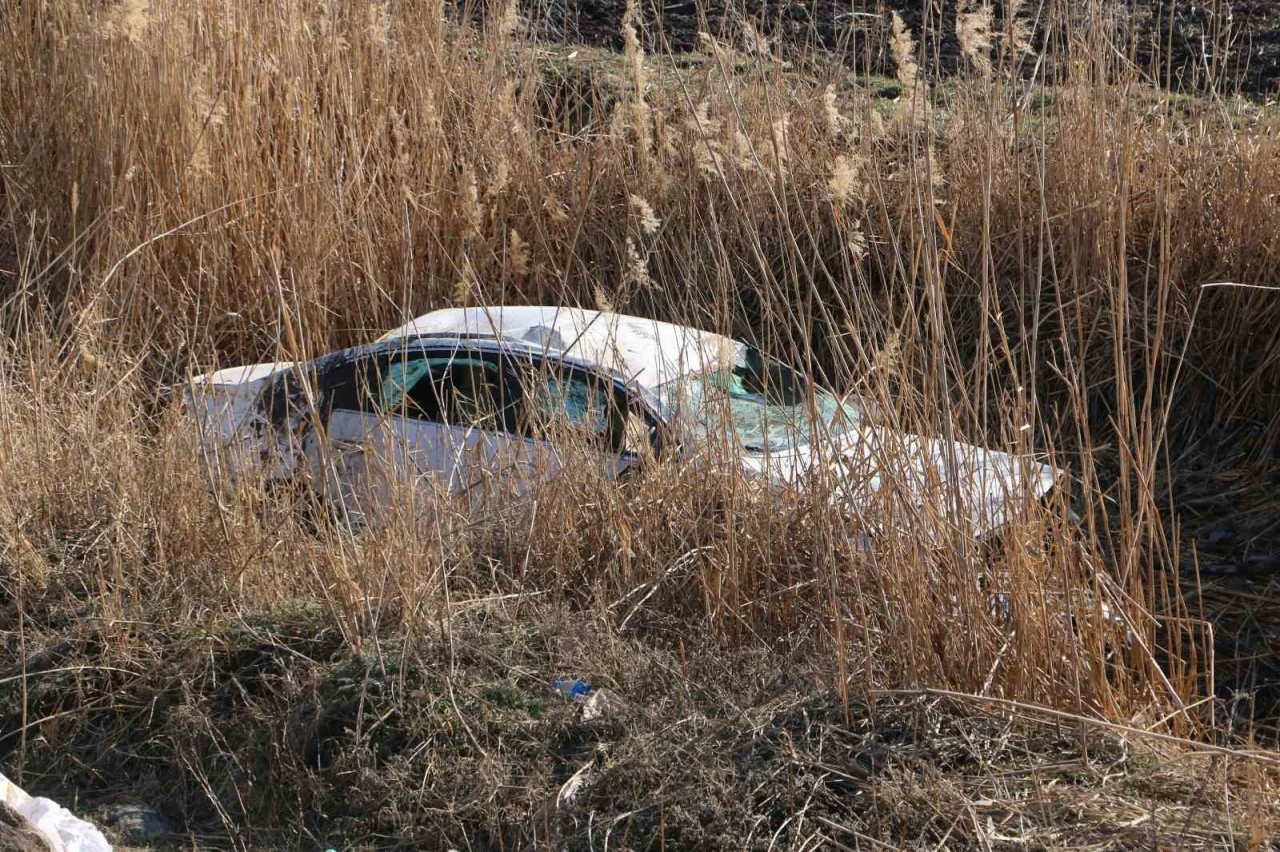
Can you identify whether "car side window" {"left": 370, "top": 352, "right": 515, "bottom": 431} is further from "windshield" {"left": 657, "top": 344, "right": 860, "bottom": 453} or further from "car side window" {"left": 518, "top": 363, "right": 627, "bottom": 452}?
"windshield" {"left": 657, "top": 344, "right": 860, "bottom": 453}

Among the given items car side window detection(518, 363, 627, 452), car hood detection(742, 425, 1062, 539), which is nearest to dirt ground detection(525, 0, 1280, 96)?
car side window detection(518, 363, 627, 452)

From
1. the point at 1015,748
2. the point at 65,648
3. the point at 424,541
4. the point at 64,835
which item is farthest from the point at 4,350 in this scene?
the point at 1015,748

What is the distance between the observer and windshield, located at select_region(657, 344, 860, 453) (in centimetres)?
378

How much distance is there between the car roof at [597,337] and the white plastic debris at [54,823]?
1.82 m

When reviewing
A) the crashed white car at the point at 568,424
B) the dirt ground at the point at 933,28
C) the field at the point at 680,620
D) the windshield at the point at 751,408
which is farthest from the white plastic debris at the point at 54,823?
the dirt ground at the point at 933,28

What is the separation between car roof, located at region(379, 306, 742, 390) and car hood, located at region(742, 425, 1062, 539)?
26.5 inches

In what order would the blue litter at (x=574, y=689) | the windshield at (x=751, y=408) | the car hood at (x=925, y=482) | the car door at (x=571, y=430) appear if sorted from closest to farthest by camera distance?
the car hood at (x=925, y=482)
the blue litter at (x=574, y=689)
the windshield at (x=751, y=408)
the car door at (x=571, y=430)

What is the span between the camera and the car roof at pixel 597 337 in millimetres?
4418

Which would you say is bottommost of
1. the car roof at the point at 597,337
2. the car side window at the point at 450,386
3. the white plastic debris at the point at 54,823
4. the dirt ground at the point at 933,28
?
the white plastic debris at the point at 54,823

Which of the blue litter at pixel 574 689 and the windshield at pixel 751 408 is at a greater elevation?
the windshield at pixel 751 408

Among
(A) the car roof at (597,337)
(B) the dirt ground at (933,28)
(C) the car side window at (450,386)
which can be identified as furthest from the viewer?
(B) the dirt ground at (933,28)

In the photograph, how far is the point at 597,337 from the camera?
17.1ft

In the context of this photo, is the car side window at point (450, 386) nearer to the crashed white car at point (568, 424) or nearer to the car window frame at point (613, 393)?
the crashed white car at point (568, 424)

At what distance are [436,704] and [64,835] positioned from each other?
0.91 meters
